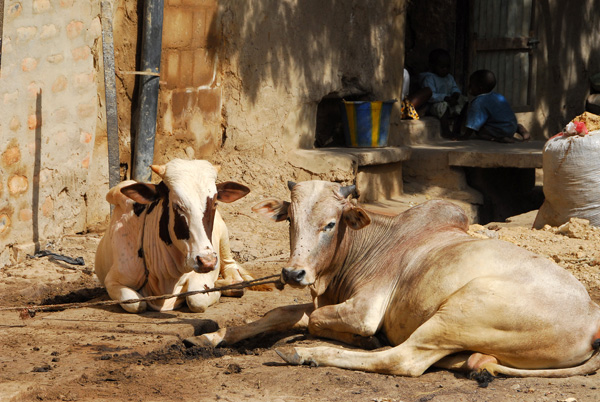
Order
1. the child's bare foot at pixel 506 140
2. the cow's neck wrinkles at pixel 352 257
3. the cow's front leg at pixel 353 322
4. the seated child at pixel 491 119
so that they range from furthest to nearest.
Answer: the seated child at pixel 491 119
the child's bare foot at pixel 506 140
the cow's neck wrinkles at pixel 352 257
the cow's front leg at pixel 353 322

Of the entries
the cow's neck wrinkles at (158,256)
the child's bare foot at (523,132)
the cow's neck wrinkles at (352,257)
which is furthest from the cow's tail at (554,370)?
the child's bare foot at (523,132)

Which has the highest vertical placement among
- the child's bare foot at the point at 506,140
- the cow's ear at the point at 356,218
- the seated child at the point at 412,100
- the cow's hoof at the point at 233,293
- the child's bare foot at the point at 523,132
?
the seated child at the point at 412,100

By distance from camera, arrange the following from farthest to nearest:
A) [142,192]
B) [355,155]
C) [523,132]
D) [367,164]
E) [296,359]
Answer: [523,132] → [367,164] → [355,155] → [142,192] → [296,359]

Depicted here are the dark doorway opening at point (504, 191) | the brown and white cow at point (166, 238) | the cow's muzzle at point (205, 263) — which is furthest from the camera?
the dark doorway opening at point (504, 191)

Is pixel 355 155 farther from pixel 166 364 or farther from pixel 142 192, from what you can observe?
pixel 166 364

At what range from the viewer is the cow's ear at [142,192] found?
5396 millimetres

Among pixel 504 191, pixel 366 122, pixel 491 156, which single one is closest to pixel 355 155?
pixel 366 122

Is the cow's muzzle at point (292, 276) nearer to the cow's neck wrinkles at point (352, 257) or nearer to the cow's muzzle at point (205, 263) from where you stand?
the cow's neck wrinkles at point (352, 257)

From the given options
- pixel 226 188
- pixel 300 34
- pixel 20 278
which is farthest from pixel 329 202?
pixel 300 34

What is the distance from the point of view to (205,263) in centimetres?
511

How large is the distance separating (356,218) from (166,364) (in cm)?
131

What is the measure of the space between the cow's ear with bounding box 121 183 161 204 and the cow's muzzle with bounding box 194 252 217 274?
60cm

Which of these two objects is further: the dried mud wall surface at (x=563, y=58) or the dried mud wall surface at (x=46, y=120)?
the dried mud wall surface at (x=563, y=58)

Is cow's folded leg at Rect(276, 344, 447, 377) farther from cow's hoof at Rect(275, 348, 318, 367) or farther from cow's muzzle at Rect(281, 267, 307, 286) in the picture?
cow's muzzle at Rect(281, 267, 307, 286)
